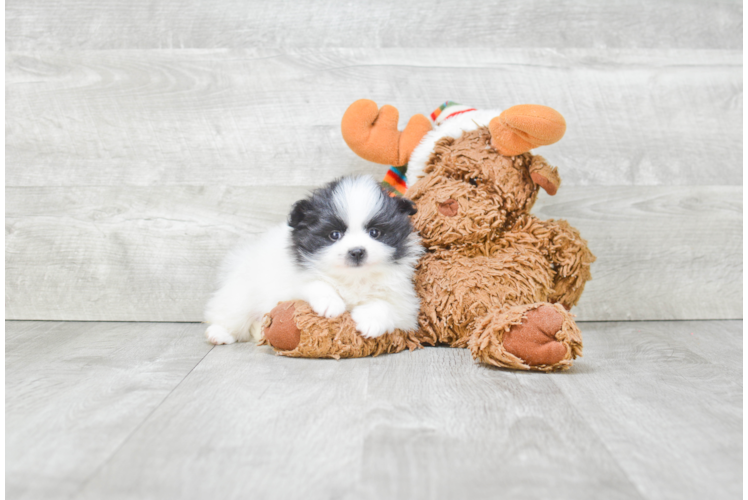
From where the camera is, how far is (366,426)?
86cm

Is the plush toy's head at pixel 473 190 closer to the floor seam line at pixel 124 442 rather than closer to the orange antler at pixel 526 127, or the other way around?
the orange antler at pixel 526 127

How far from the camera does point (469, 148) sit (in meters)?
1.30

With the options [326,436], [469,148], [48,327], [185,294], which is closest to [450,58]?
[469,148]

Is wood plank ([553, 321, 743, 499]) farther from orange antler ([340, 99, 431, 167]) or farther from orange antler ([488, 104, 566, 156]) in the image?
orange antler ([340, 99, 431, 167])

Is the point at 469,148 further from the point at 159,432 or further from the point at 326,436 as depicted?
the point at 159,432

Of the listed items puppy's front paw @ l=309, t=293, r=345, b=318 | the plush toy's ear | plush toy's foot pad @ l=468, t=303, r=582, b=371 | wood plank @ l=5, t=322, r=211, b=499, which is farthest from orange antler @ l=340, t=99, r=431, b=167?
wood plank @ l=5, t=322, r=211, b=499

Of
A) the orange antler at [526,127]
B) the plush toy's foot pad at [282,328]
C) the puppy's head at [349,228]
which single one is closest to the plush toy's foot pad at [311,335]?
the plush toy's foot pad at [282,328]

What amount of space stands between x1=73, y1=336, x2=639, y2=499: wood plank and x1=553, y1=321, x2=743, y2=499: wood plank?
41 mm

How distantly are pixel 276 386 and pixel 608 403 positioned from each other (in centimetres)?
56

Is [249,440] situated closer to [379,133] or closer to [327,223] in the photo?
[327,223]

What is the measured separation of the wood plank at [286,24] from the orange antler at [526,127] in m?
0.44

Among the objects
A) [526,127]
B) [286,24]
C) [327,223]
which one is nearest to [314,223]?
[327,223]

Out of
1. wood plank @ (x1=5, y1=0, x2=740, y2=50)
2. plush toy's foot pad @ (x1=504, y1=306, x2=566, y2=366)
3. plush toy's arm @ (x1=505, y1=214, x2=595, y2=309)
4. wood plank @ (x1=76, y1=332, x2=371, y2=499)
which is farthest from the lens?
wood plank @ (x1=5, y1=0, x2=740, y2=50)

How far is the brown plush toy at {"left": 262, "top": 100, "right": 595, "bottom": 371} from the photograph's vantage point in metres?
1.20
